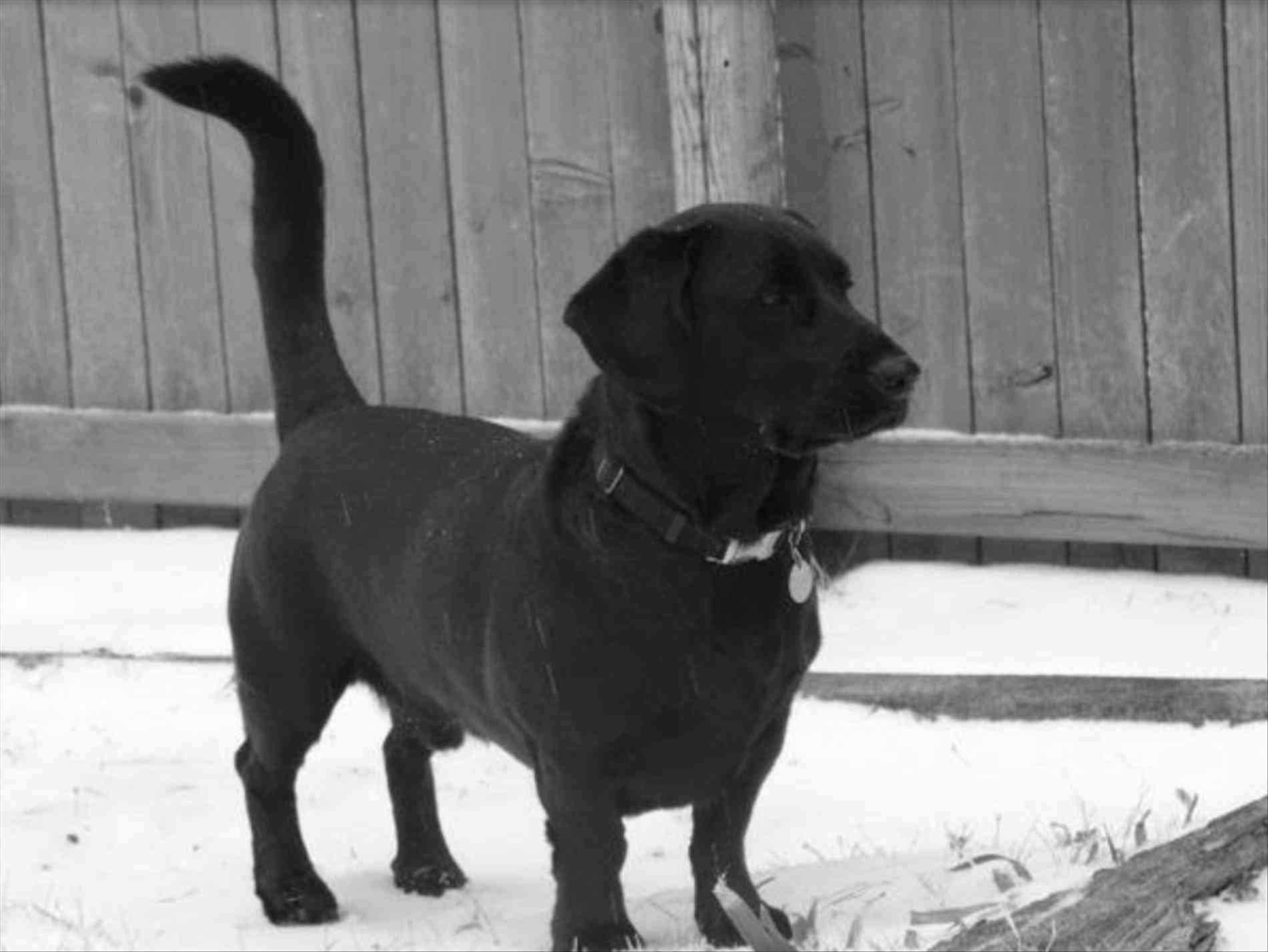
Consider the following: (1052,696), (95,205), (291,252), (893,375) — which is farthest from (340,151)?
(893,375)

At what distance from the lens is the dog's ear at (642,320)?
4.08 m

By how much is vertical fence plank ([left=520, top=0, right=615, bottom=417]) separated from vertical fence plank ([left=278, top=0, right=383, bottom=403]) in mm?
508

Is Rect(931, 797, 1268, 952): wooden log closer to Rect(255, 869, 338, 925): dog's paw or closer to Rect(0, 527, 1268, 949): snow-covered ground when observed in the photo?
Rect(0, 527, 1268, 949): snow-covered ground

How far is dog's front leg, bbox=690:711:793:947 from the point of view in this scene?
4.42 meters

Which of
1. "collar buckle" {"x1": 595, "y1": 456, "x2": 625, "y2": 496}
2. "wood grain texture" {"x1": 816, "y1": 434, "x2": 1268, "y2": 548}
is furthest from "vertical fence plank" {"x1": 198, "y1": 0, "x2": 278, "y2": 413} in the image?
"collar buckle" {"x1": 595, "y1": 456, "x2": 625, "y2": 496}

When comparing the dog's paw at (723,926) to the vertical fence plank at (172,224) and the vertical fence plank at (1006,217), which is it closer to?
the vertical fence plank at (1006,217)

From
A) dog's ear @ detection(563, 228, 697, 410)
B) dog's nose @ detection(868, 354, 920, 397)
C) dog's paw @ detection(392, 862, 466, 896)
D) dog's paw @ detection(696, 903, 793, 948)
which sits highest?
dog's ear @ detection(563, 228, 697, 410)

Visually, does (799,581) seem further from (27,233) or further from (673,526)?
(27,233)

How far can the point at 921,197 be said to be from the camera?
263 inches

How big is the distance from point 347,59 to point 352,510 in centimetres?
262

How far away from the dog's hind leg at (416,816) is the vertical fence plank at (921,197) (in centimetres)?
205

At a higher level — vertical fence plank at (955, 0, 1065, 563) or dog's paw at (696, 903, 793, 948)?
vertical fence plank at (955, 0, 1065, 563)

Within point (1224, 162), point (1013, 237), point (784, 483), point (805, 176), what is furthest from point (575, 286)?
point (784, 483)

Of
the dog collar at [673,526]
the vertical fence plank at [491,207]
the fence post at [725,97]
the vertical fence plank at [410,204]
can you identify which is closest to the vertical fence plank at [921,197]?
the fence post at [725,97]
